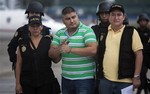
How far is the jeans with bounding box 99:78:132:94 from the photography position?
4969 millimetres

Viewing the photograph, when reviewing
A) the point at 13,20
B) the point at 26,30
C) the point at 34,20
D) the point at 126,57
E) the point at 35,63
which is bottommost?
the point at 13,20

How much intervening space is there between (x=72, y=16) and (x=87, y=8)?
226 feet

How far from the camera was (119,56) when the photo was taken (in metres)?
4.92

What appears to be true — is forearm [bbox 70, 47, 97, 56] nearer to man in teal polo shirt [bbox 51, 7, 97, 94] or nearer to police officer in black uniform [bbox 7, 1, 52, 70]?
man in teal polo shirt [bbox 51, 7, 97, 94]

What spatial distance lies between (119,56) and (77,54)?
0.47m

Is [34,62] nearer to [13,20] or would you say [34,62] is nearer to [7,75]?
[7,75]

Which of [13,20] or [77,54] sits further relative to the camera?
[13,20]

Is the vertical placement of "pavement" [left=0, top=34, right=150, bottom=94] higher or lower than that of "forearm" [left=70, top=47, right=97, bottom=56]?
lower

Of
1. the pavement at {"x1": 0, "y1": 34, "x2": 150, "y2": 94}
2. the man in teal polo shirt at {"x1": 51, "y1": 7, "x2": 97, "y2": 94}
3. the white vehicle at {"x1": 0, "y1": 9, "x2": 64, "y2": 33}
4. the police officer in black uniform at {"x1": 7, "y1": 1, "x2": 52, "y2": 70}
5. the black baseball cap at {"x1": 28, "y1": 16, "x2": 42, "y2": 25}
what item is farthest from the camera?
the white vehicle at {"x1": 0, "y1": 9, "x2": 64, "y2": 33}

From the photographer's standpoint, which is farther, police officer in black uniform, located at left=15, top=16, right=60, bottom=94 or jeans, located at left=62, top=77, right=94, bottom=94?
police officer in black uniform, located at left=15, top=16, right=60, bottom=94

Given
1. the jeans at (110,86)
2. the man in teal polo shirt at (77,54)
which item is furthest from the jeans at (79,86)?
the jeans at (110,86)

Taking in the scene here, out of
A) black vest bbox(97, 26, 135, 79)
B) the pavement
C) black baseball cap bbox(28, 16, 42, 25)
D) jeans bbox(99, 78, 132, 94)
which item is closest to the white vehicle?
the pavement

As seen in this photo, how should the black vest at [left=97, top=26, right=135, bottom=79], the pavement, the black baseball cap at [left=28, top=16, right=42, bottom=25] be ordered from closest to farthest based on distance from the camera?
the black vest at [left=97, top=26, right=135, bottom=79] < the black baseball cap at [left=28, top=16, right=42, bottom=25] < the pavement

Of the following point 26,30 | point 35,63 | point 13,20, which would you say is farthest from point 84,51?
point 13,20
